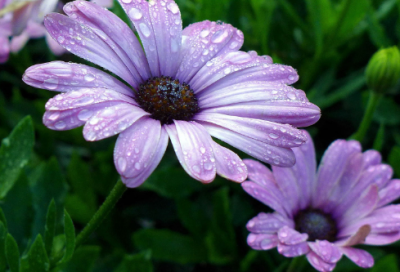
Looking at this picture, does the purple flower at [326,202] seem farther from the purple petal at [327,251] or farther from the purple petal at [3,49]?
the purple petal at [3,49]

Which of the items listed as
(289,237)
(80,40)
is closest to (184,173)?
(289,237)

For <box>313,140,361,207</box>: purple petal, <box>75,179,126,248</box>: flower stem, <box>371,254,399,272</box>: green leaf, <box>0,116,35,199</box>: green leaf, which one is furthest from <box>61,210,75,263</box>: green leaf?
<box>371,254,399,272</box>: green leaf

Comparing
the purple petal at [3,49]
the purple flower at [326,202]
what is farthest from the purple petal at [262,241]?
the purple petal at [3,49]

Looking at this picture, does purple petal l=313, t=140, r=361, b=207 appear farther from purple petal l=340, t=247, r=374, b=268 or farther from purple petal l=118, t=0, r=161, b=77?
purple petal l=118, t=0, r=161, b=77

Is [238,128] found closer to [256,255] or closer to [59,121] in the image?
[59,121]

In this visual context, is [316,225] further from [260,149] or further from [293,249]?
[260,149]

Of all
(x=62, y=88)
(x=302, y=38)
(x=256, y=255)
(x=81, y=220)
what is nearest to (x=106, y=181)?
(x=81, y=220)
